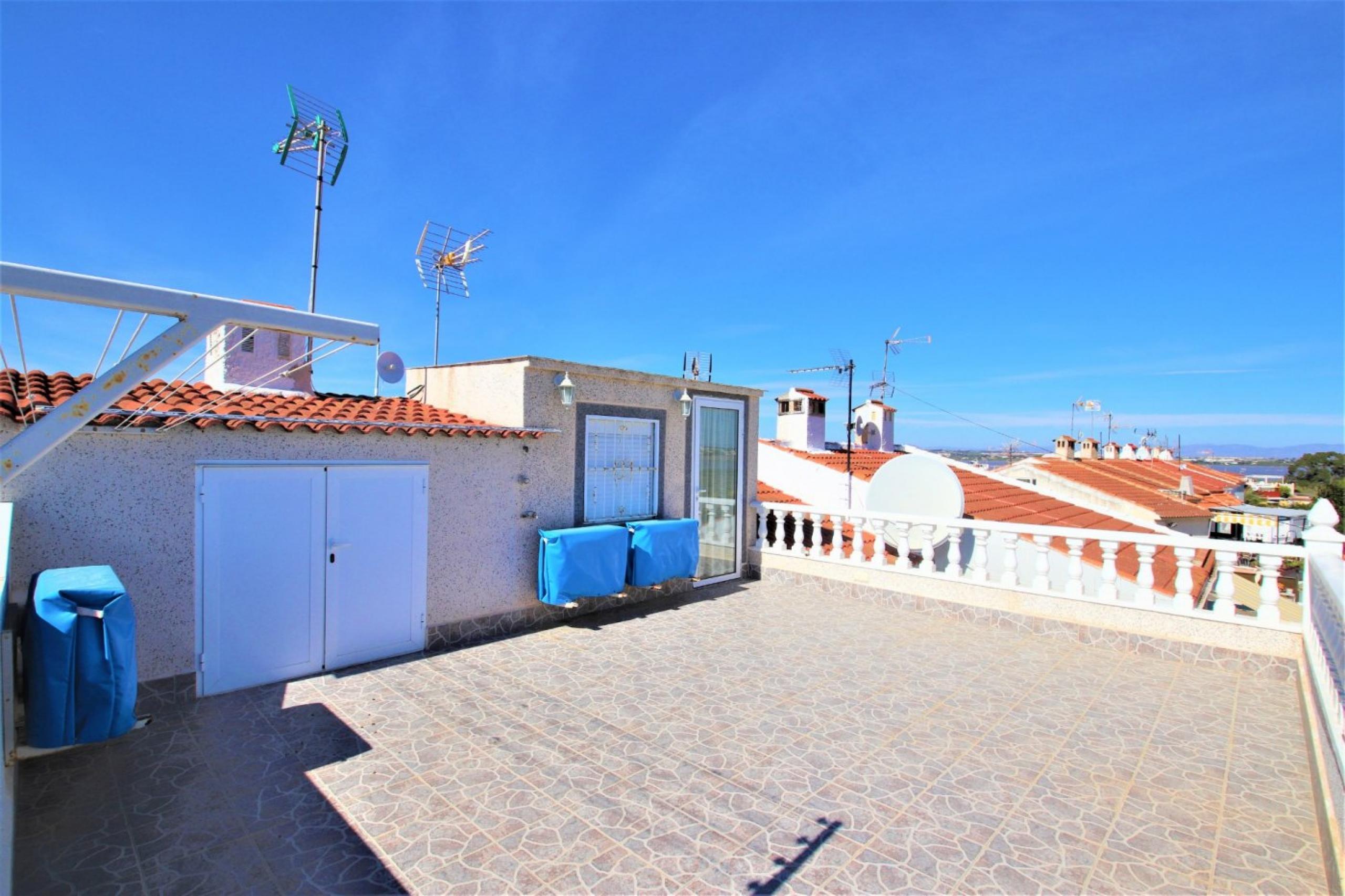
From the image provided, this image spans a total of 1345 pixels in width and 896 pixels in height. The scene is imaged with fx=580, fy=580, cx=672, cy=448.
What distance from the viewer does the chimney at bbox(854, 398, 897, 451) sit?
25406mm

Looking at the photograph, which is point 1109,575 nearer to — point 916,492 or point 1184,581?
point 1184,581

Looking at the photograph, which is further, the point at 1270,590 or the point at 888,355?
the point at 888,355

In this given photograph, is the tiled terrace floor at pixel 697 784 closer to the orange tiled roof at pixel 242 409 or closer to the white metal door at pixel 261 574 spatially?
the white metal door at pixel 261 574

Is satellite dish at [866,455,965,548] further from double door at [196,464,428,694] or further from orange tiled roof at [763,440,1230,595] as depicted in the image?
double door at [196,464,428,694]

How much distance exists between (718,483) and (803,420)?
997cm

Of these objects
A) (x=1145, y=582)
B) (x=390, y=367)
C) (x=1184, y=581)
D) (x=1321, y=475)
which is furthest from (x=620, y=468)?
(x=1321, y=475)

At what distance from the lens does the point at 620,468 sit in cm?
997

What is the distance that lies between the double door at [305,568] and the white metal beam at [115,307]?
2.40 m

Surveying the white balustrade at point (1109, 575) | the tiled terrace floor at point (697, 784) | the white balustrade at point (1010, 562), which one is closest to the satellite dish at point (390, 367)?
the tiled terrace floor at point (697, 784)

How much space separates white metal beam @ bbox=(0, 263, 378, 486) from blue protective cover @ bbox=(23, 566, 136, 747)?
36.9 inches

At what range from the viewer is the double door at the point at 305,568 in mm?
6035

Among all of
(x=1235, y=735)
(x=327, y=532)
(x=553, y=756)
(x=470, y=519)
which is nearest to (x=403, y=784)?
(x=553, y=756)

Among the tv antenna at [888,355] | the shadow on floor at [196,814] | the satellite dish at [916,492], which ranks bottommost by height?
the shadow on floor at [196,814]

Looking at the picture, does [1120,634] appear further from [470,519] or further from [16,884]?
[16,884]
